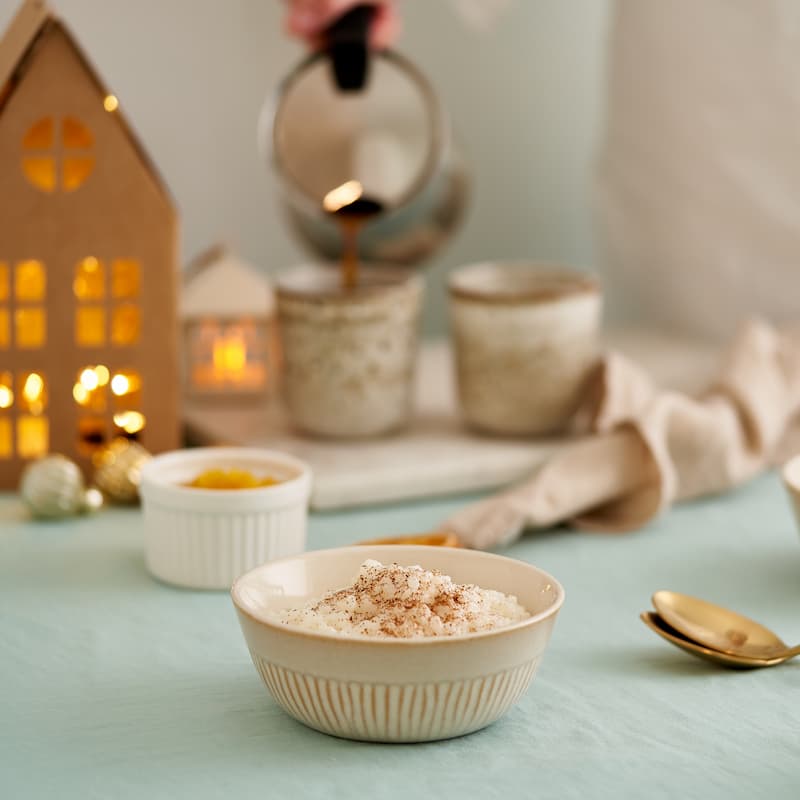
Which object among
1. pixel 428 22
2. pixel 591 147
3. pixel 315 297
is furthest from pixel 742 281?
pixel 315 297

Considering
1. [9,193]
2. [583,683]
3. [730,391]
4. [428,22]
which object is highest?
[428,22]

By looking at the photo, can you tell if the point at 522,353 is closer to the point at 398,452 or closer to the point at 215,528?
the point at 398,452

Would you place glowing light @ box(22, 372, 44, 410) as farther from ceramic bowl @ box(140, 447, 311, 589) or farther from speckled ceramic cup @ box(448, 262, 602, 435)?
speckled ceramic cup @ box(448, 262, 602, 435)

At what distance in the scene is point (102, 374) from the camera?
0.97 m

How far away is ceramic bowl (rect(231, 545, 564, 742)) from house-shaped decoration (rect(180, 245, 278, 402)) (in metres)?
0.52

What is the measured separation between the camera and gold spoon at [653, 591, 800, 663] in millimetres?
683

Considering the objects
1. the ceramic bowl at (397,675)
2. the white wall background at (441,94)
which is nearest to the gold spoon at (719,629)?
the ceramic bowl at (397,675)

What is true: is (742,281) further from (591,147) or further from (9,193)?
→ (9,193)

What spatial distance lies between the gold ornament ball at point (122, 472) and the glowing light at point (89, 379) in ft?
0.17

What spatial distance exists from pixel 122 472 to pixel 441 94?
2.40ft

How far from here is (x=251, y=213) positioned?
4.71 ft

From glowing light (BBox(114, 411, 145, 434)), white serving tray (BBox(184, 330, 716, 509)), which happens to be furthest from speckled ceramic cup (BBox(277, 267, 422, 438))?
glowing light (BBox(114, 411, 145, 434))

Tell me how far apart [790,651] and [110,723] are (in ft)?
1.12

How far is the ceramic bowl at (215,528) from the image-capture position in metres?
0.78
